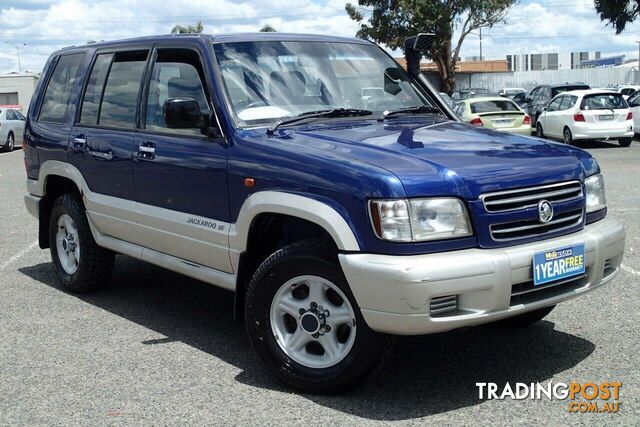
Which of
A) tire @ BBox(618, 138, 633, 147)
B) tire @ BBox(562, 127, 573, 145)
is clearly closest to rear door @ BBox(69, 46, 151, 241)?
tire @ BBox(562, 127, 573, 145)

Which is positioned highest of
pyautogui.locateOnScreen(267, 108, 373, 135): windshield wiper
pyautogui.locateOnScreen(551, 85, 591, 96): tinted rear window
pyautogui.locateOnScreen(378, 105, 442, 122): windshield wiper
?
pyautogui.locateOnScreen(267, 108, 373, 135): windshield wiper

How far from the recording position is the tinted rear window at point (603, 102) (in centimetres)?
1980

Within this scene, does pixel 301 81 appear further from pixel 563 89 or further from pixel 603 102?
pixel 563 89

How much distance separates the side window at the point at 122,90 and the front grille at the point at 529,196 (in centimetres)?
268

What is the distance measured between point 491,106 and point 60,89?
1482cm

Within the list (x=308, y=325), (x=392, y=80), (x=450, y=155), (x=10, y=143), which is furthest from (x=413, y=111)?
(x=10, y=143)

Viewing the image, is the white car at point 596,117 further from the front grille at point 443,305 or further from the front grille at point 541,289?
the front grille at point 443,305

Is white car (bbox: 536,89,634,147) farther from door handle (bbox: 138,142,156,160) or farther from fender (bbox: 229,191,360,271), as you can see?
fender (bbox: 229,191,360,271)

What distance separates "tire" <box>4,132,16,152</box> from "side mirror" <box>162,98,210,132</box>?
876 inches

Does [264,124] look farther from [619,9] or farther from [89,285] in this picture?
[619,9]

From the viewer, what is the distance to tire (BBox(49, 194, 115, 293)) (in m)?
6.30

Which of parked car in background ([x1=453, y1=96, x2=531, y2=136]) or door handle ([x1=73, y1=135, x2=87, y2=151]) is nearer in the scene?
door handle ([x1=73, y1=135, x2=87, y2=151])

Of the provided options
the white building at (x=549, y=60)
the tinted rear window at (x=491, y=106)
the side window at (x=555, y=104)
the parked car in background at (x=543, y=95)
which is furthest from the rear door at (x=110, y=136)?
the white building at (x=549, y=60)

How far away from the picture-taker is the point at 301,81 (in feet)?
16.8
